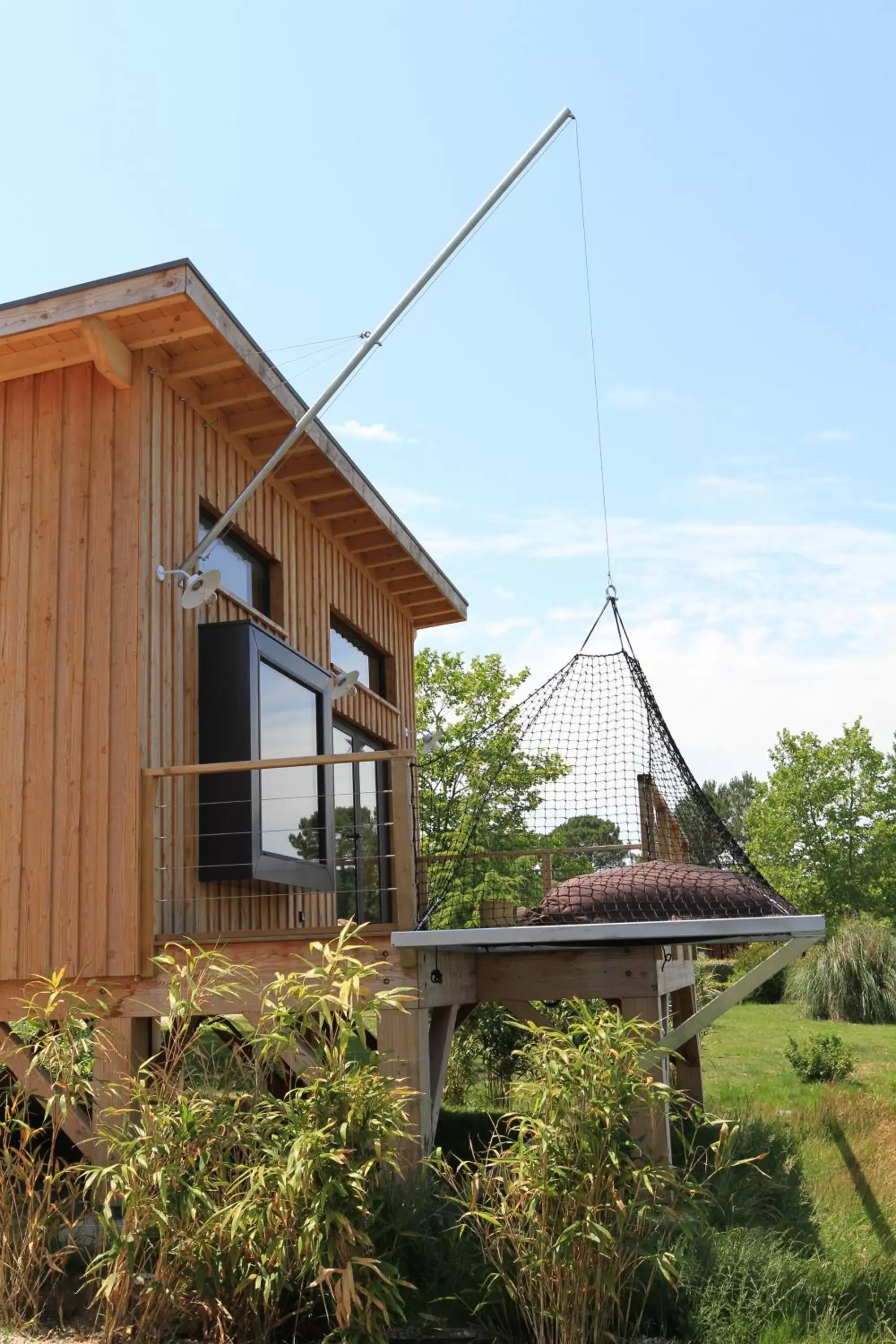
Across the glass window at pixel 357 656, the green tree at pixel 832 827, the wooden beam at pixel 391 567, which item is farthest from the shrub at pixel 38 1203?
the green tree at pixel 832 827

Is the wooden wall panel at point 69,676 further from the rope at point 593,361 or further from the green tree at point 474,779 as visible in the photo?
the rope at point 593,361

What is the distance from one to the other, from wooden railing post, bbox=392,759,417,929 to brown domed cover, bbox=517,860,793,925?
3.77ft

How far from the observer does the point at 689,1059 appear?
10562mm

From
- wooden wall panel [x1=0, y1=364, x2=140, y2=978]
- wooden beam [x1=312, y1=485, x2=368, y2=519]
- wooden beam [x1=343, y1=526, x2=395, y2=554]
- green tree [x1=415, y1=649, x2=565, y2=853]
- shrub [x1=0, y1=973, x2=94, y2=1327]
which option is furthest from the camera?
green tree [x1=415, y1=649, x2=565, y2=853]

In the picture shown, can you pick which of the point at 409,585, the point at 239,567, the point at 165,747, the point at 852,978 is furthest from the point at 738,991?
the point at 852,978

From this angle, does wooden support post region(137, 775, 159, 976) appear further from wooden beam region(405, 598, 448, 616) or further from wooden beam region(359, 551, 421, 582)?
wooden beam region(405, 598, 448, 616)

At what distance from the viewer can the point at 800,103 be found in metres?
8.48

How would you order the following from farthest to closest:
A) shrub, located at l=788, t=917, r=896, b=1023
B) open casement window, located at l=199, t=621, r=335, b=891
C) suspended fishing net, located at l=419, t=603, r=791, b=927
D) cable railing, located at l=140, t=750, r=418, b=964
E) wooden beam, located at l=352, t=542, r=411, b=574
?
shrub, located at l=788, t=917, r=896, b=1023, wooden beam, located at l=352, t=542, r=411, b=574, open casement window, located at l=199, t=621, r=335, b=891, suspended fishing net, located at l=419, t=603, r=791, b=927, cable railing, located at l=140, t=750, r=418, b=964

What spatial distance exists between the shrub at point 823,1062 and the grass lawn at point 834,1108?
163 mm

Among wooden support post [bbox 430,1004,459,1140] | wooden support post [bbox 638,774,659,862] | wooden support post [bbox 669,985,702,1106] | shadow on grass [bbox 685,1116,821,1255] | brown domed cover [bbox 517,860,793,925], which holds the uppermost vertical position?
wooden support post [bbox 638,774,659,862]

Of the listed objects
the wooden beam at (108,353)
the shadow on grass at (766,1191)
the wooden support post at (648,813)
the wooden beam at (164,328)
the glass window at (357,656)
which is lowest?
the shadow on grass at (766,1191)

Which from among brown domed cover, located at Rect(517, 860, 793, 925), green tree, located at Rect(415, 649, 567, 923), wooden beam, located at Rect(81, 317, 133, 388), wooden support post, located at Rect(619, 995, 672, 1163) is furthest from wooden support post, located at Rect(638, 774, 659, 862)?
wooden beam, located at Rect(81, 317, 133, 388)

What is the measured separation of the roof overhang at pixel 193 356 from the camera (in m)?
6.82

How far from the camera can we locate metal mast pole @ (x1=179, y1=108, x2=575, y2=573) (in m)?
7.29
